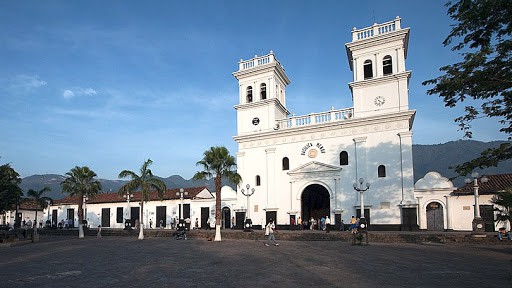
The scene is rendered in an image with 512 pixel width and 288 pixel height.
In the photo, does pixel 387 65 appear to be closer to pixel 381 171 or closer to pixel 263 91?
pixel 381 171

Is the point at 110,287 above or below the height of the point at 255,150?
below

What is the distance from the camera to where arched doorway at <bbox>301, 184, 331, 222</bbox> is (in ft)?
111

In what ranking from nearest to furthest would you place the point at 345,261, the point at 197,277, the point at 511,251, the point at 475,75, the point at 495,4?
the point at 495,4, the point at 475,75, the point at 197,277, the point at 345,261, the point at 511,251

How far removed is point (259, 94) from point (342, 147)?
31.7 feet

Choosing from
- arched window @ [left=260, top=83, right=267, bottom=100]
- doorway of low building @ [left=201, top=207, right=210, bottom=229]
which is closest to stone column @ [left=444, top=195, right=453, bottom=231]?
arched window @ [left=260, top=83, right=267, bottom=100]

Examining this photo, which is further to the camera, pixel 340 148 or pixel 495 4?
pixel 340 148

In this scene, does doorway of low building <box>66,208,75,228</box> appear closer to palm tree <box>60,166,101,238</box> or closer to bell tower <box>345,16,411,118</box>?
palm tree <box>60,166,101,238</box>

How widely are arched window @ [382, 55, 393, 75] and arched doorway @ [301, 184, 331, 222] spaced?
10.7 metres

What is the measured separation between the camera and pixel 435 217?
29156 mm

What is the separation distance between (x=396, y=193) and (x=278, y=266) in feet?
64.1

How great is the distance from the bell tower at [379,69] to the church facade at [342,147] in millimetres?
75

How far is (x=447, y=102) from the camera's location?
→ 1100cm

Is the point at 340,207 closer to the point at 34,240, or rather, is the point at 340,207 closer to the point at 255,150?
the point at 255,150

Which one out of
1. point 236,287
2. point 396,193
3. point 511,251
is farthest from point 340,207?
point 236,287
